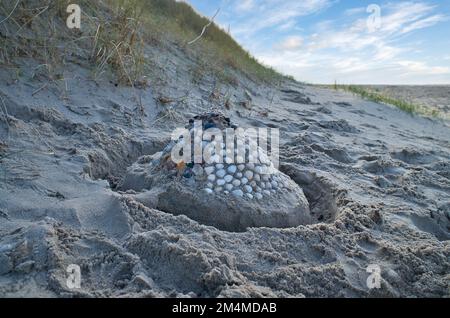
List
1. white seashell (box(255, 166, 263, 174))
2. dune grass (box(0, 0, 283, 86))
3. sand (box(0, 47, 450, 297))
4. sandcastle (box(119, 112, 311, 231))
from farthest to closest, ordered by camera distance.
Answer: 1. dune grass (box(0, 0, 283, 86))
2. white seashell (box(255, 166, 263, 174))
3. sandcastle (box(119, 112, 311, 231))
4. sand (box(0, 47, 450, 297))

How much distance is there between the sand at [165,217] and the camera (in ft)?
6.15

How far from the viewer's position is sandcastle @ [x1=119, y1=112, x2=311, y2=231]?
2441 mm

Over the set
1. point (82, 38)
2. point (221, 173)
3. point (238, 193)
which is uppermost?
point (82, 38)

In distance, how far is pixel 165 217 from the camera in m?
2.31

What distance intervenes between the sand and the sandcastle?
0.41 feet

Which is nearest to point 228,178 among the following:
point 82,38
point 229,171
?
point 229,171

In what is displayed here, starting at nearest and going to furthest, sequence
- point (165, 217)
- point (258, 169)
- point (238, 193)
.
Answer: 1. point (165, 217)
2. point (238, 193)
3. point (258, 169)

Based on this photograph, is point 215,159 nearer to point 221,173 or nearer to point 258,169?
point 221,173

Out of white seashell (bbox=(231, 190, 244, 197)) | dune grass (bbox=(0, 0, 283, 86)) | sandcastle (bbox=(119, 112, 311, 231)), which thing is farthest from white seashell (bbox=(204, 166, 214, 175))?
dune grass (bbox=(0, 0, 283, 86))

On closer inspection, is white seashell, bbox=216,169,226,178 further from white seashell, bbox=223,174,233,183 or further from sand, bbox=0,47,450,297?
sand, bbox=0,47,450,297

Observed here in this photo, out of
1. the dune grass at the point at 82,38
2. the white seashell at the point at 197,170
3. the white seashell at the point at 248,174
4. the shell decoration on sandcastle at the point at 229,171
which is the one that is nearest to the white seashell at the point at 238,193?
the shell decoration on sandcastle at the point at 229,171

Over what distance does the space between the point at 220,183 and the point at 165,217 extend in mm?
367

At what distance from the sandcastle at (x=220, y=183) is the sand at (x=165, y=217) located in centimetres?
13

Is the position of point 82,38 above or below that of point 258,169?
above
